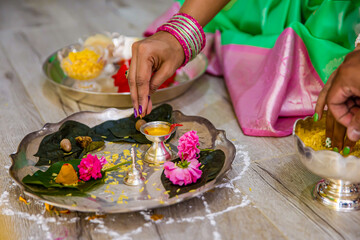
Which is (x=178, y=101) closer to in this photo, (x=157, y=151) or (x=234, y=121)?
(x=234, y=121)

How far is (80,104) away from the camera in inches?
56.6

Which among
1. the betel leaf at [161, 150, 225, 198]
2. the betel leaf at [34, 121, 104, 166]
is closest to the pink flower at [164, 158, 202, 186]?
the betel leaf at [161, 150, 225, 198]

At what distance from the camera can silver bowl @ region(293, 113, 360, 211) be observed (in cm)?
80

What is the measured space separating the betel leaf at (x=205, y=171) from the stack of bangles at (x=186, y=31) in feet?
0.91

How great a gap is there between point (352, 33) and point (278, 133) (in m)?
0.39

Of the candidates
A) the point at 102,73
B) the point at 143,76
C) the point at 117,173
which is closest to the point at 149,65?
the point at 143,76

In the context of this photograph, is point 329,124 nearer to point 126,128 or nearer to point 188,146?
point 188,146

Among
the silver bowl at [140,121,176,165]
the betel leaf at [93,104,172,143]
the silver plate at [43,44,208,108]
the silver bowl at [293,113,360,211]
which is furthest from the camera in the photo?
the silver plate at [43,44,208,108]

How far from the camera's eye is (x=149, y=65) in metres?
1.03

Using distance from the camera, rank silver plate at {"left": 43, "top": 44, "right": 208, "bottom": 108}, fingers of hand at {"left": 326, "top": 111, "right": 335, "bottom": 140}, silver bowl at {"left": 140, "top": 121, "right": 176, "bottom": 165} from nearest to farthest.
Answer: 1. fingers of hand at {"left": 326, "top": 111, "right": 335, "bottom": 140}
2. silver bowl at {"left": 140, "top": 121, "right": 176, "bottom": 165}
3. silver plate at {"left": 43, "top": 44, "right": 208, "bottom": 108}

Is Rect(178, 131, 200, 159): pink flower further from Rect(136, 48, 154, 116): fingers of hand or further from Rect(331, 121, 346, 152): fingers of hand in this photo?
Rect(331, 121, 346, 152): fingers of hand

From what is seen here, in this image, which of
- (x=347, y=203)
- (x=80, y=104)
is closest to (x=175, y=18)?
(x=80, y=104)

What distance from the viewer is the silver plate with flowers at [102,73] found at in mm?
1358

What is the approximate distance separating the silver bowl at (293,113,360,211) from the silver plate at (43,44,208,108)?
0.53m
